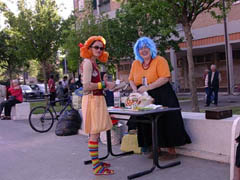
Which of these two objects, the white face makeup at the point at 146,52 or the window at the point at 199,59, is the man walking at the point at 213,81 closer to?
the white face makeup at the point at 146,52

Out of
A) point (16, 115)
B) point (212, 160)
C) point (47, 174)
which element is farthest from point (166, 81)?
point (16, 115)

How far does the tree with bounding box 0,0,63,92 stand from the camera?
17688mm

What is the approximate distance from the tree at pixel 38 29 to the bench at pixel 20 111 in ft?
19.7

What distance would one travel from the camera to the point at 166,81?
4945 mm

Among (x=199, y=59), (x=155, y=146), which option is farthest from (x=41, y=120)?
(x=199, y=59)

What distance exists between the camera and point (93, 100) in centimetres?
469

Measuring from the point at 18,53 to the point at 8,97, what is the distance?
6.15 metres

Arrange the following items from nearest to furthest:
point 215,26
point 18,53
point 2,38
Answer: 1. point 18,53
2. point 215,26
3. point 2,38

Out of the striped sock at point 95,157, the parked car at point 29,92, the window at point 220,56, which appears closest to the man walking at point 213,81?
the striped sock at point 95,157

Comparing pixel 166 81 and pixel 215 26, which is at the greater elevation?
pixel 215 26

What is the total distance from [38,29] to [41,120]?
31.9 feet

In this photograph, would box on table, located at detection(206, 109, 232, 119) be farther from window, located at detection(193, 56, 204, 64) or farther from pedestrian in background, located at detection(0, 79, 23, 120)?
window, located at detection(193, 56, 204, 64)

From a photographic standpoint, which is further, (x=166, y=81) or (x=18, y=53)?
(x=18, y=53)

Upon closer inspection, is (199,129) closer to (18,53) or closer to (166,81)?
(166,81)
